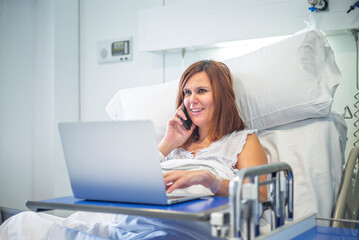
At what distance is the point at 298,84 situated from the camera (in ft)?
5.46

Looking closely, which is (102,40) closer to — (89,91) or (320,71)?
(89,91)

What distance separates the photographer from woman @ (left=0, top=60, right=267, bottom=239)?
122 centimetres

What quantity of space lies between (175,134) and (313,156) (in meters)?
0.60

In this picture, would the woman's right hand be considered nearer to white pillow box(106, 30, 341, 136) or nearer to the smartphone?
the smartphone

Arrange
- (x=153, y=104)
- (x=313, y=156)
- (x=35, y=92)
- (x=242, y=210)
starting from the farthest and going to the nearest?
(x=35, y=92) → (x=153, y=104) → (x=313, y=156) → (x=242, y=210)

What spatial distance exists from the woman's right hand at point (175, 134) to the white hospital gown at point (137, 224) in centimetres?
9

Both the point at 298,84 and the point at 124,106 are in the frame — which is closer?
the point at 298,84

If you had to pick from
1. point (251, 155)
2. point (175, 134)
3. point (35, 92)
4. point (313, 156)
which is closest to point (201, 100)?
point (175, 134)

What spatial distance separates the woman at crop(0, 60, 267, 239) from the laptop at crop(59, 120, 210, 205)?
5.0 inches

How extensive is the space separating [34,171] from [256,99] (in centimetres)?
185

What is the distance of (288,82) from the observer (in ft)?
5.52

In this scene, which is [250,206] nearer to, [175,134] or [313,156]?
[313,156]

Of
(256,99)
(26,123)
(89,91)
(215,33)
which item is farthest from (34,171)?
(256,99)

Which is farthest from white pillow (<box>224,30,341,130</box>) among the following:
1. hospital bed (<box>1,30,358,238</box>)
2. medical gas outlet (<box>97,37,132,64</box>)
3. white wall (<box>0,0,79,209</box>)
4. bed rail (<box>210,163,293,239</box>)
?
white wall (<box>0,0,79,209</box>)
